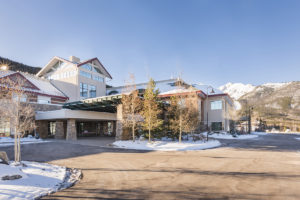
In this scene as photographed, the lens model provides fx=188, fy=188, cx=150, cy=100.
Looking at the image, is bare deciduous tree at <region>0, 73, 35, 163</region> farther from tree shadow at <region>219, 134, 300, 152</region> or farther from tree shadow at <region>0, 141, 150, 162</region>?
tree shadow at <region>219, 134, 300, 152</region>

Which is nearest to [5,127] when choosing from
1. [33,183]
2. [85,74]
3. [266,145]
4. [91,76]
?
[85,74]

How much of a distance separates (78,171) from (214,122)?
3102 cm

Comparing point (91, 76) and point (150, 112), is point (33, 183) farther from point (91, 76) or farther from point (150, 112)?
point (91, 76)

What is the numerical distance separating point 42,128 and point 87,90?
1233cm

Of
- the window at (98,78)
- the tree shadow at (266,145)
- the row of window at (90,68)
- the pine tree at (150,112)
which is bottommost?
the tree shadow at (266,145)

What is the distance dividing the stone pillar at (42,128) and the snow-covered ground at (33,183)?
23436mm

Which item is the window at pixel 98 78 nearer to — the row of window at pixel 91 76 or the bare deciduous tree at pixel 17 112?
the row of window at pixel 91 76

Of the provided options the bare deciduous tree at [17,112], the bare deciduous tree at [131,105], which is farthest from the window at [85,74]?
the bare deciduous tree at [131,105]

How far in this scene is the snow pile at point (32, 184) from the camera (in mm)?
5714

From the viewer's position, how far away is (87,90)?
3928cm

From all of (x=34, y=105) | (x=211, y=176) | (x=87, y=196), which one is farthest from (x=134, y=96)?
(x=34, y=105)

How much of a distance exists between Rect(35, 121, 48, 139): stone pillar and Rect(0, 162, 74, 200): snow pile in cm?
2344

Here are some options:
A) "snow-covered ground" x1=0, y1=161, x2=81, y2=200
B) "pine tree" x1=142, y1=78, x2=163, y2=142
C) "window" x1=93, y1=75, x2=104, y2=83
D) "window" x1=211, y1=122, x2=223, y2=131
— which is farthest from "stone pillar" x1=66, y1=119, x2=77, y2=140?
"window" x1=211, y1=122, x2=223, y2=131

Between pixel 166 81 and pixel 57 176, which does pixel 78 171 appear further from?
pixel 166 81
